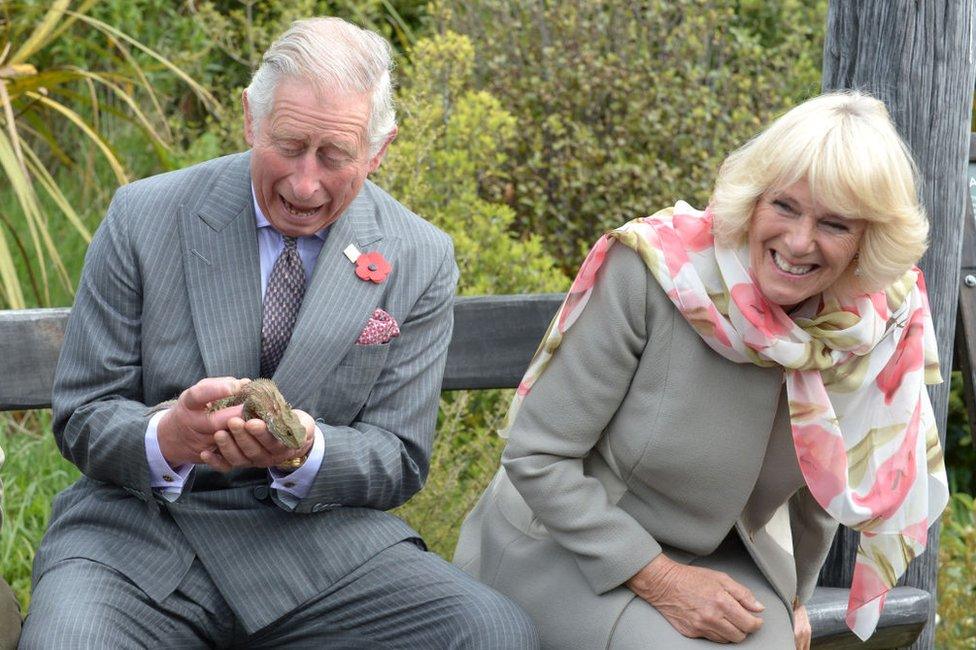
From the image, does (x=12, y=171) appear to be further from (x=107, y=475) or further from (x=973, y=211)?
(x=973, y=211)

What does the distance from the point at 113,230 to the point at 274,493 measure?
613 mm

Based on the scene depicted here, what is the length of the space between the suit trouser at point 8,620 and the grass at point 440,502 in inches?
45.2

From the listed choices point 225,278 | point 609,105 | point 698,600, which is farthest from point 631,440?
point 609,105

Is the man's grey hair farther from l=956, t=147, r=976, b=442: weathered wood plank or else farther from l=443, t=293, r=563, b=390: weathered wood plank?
l=956, t=147, r=976, b=442: weathered wood plank

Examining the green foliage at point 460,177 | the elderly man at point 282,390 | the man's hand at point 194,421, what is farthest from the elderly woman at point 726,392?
the green foliage at point 460,177

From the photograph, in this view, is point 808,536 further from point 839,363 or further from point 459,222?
point 459,222

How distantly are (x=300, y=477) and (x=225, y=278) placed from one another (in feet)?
1.41

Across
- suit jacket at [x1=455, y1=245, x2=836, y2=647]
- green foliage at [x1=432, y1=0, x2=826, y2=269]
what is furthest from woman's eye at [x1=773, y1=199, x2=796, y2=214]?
green foliage at [x1=432, y1=0, x2=826, y2=269]

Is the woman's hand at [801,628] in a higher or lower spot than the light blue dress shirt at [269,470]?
lower

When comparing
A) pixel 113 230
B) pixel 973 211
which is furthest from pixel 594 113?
pixel 113 230

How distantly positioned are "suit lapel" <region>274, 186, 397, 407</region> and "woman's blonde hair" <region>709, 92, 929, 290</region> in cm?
72

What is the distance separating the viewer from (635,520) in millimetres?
2697

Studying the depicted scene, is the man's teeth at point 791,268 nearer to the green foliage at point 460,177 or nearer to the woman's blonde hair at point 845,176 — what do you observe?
the woman's blonde hair at point 845,176

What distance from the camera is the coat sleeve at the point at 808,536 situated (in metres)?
2.90
